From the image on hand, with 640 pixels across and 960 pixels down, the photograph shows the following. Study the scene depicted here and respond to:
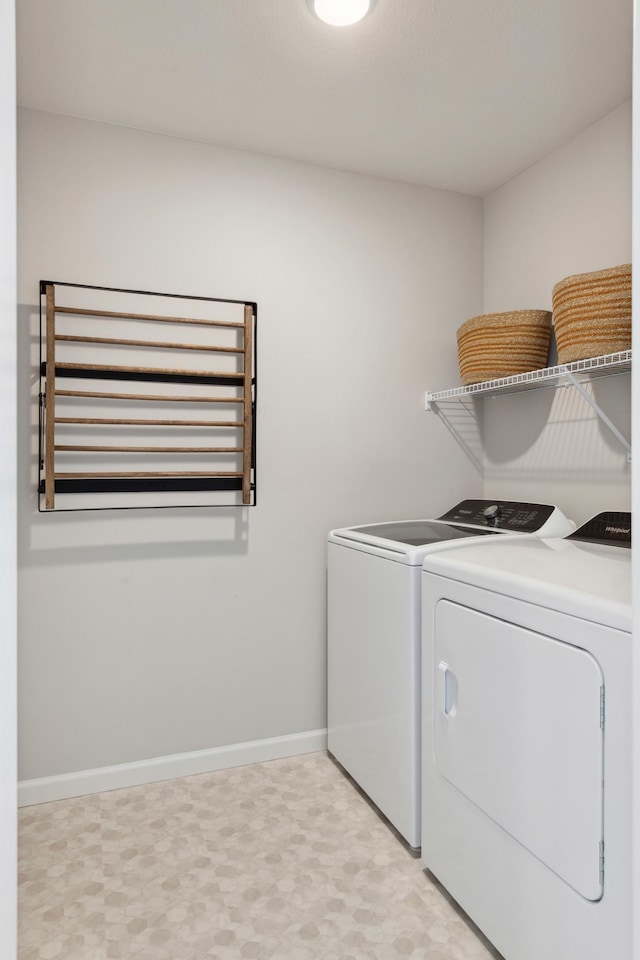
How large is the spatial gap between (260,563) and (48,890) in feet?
3.96

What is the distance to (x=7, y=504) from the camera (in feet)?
2.34

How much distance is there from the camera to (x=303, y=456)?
8.07 feet

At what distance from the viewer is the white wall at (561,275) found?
2074 mm

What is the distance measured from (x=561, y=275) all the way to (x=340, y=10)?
1.23 meters

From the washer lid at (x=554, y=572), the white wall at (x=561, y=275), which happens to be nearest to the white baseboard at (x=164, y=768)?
the washer lid at (x=554, y=572)

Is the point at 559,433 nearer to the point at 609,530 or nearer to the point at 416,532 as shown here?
the point at 609,530

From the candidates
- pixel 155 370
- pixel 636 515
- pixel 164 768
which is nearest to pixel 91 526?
pixel 155 370

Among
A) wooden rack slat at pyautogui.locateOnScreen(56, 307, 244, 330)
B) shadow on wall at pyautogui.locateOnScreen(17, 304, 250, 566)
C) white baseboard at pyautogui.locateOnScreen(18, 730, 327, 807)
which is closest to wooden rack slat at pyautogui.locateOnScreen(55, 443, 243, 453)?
shadow on wall at pyautogui.locateOnScreen(17, 304, 250, 566)

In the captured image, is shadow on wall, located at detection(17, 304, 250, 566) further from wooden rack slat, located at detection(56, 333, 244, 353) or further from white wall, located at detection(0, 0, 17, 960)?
white wall, located at detection(0, 0, 17, 960)

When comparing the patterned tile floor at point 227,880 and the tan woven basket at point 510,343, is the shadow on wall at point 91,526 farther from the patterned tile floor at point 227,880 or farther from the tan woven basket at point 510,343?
the tan woven basket at point 510,343

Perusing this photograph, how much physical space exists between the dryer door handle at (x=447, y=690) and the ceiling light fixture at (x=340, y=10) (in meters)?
1.77

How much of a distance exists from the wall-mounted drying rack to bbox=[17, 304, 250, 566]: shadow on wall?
3.32 ft

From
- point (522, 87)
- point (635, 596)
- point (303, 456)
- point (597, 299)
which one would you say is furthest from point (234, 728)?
point (522, 87)

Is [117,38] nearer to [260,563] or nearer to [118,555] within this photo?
[118,555]
